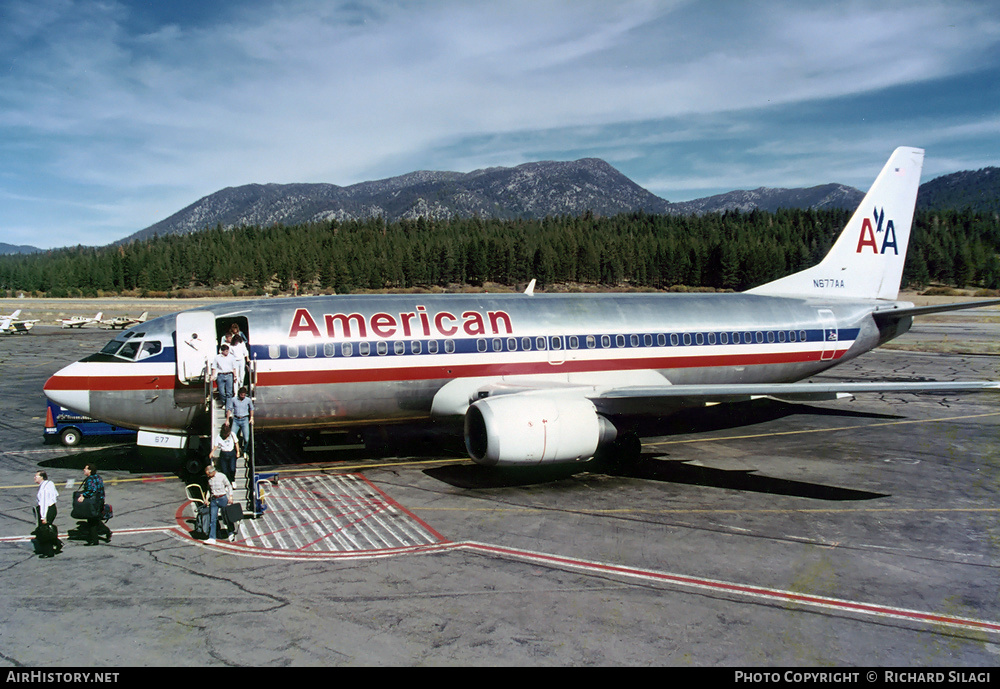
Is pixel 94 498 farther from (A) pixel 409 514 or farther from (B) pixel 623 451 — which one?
(B) pixel 623 451

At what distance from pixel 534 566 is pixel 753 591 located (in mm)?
4062

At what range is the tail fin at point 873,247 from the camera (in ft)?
91.9

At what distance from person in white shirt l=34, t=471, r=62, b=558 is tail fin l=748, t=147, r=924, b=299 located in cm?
2544

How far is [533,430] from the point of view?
17203 millimetres

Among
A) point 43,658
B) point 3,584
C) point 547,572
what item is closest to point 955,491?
point 547,572

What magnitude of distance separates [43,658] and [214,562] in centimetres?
372

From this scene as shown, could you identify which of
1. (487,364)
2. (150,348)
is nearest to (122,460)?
(150,348)

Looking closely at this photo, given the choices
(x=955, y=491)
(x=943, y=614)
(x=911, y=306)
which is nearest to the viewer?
(x=943, y=614)

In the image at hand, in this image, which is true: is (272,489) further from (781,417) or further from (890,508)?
(781,417)

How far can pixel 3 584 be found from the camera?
461 inches

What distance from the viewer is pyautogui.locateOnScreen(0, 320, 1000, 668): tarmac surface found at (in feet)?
31.8

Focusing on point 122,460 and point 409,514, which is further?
point 122,460

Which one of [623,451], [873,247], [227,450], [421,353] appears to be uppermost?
[873,247]

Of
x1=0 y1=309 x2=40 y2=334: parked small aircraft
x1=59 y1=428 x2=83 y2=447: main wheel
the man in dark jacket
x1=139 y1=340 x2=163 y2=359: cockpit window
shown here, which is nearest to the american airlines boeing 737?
x1=139 y1=340 x2=163 y2=359: cockpit window
